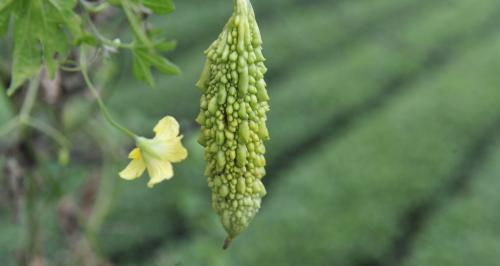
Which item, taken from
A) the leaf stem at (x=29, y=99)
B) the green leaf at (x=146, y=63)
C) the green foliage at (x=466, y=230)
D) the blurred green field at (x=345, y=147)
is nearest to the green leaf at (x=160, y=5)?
the green leaf at (x=146, y=63)

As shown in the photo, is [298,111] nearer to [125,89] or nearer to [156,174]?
[125,89]

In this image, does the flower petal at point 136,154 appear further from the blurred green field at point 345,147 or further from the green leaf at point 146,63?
the blurred green field at point 345,147

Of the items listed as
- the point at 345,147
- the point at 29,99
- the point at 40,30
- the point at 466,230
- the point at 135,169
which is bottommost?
the point at 345,147

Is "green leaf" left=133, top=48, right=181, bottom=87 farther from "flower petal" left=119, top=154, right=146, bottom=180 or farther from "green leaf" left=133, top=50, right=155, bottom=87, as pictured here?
"flower petal" left=119, top=154, right=146, bottom=180

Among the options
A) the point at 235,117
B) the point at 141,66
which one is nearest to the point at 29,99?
the point at 141,66

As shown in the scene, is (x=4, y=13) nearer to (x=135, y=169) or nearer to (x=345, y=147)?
(x=135, y=169)

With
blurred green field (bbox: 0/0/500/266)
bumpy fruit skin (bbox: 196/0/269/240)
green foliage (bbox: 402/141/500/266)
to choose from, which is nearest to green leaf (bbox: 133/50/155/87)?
bumpy fruit skin (bbox: 196/0/269/240)

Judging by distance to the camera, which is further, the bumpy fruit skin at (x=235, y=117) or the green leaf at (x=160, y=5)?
the green leaf at (x=160, y=5)
